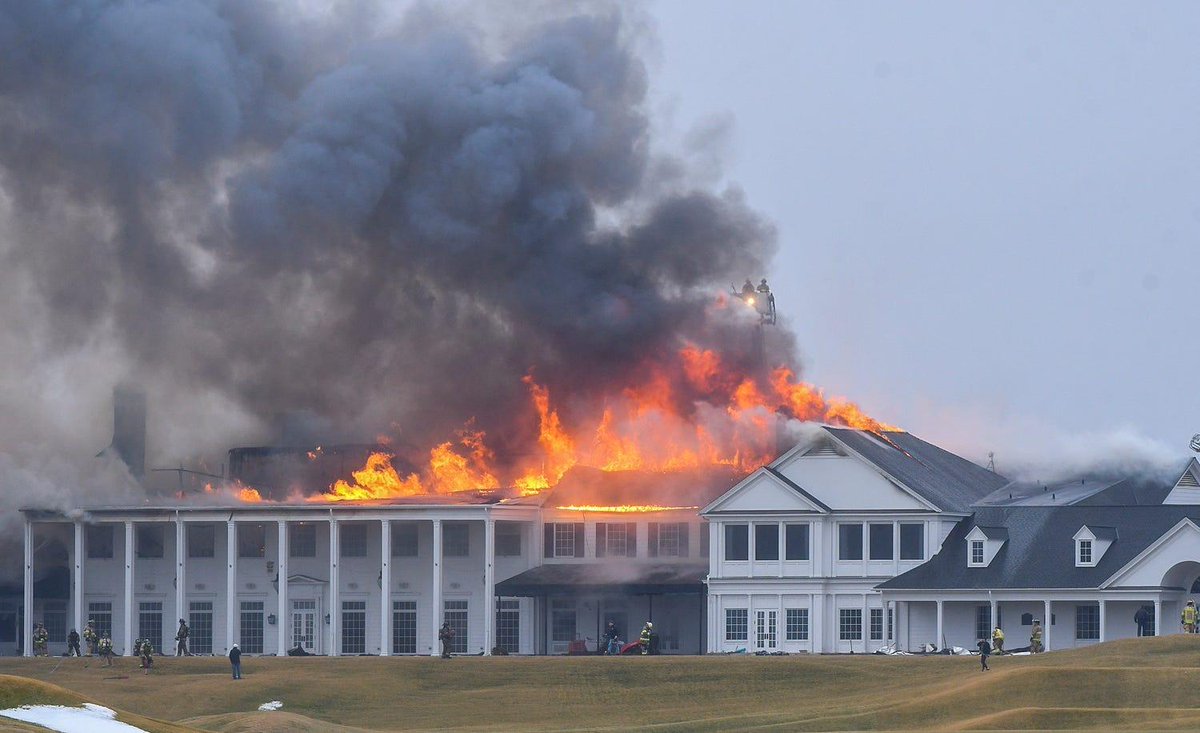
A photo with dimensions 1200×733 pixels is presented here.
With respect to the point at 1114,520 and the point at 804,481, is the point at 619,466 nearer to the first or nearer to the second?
the point at 804,481

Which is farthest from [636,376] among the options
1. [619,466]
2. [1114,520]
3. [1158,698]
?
[1158,698]

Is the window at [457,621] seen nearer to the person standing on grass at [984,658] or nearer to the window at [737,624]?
the window at [737,624]

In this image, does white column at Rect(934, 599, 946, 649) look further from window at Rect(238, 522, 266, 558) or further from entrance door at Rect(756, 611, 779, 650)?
window at Rect(238, 522, 266, 558)

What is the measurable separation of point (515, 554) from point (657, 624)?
5.84 metres

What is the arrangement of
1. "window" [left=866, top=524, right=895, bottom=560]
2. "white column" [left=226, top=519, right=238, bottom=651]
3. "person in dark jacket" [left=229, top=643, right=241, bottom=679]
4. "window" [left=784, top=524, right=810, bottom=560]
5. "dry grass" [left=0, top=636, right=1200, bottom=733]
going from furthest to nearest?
"white column" [left=226, top=519, right=238, bottom=651] < "window" [left=784, top=524, right=810, bottom=560] < "window" [left=866, top=524, right=895, bottom=560] < "person in dark jacket" [left=229, top=643, right=241, bottom=679] < "dry grass" [left=0, top=636, right=1200, bottom=733]

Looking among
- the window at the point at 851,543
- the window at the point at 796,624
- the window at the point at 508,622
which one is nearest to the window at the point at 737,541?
the window at the point at 796,624

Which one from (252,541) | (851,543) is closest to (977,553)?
(851,543)

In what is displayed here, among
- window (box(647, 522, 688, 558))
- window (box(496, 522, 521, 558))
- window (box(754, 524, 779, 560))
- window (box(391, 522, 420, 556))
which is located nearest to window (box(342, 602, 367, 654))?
window (box(391, 522, 420, 556))

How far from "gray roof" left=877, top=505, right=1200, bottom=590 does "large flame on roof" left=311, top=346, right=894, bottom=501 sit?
9198 mm

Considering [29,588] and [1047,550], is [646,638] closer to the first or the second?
[1047,550]

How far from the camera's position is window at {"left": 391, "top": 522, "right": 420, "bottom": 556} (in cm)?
8981

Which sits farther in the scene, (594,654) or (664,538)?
(664,538)

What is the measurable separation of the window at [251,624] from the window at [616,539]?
12.9 m

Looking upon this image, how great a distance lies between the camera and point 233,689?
71.8 m
